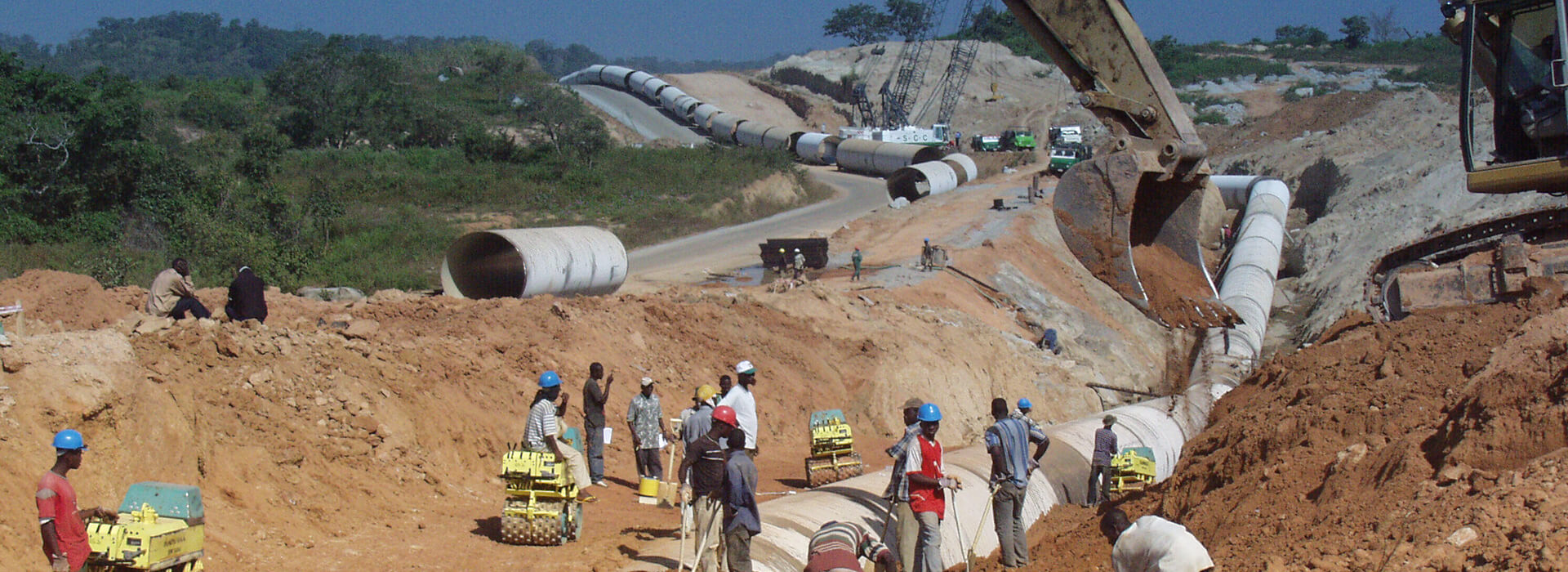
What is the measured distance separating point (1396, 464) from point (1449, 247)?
10.0 metres

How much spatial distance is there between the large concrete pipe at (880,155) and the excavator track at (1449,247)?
32.1 metres

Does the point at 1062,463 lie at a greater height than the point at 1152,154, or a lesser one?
lesser

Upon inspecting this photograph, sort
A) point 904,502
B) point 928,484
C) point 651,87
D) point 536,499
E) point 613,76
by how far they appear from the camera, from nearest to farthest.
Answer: point 928,484, point 904,502, point 536,499, point 651,87, point 613,76

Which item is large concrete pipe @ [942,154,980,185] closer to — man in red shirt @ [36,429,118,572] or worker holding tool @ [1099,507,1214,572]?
worker holding tool @ [1099,507,1214,572]

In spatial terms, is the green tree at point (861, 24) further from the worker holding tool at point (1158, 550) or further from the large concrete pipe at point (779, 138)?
the worker holding tool at point (1158, 550)

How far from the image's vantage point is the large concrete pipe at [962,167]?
45562mm

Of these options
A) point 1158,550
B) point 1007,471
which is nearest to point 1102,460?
point 1007,471

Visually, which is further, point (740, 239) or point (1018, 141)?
point (1018, 141)

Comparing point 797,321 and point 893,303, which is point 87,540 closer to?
point 797,321

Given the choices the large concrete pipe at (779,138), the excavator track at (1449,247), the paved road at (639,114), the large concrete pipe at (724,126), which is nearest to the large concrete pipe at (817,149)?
the large concrete pipe at (779,138)

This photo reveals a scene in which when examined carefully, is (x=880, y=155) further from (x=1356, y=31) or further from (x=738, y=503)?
(x=1356, y=31)

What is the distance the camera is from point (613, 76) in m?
79.8

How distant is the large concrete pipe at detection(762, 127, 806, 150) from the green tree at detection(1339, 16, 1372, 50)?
Result: 243 feet

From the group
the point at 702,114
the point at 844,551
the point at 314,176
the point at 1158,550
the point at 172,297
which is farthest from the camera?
the point at 702,114
